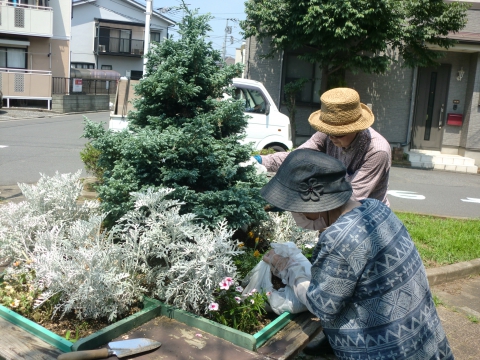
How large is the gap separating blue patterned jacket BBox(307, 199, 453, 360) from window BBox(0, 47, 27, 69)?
28035 mm

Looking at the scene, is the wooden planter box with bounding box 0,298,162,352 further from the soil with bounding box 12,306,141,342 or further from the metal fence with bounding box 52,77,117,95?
the metal fence with bounding box 52,77,117,95

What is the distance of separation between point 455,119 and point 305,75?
490 cm

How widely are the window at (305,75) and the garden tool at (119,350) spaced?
46.9ft

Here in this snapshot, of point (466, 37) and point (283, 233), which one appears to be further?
point (466, 37)

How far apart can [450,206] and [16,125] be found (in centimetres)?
1542

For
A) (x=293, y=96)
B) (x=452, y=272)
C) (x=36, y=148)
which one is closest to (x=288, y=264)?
(x=452, y=272)

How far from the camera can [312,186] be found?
6.88ft

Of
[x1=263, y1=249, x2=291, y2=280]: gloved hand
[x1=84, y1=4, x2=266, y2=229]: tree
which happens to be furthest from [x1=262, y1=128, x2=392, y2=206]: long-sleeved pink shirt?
[x1=263, y1=249, x2=291, y2=280]: gloved hand

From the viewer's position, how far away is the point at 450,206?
9219 millimetres

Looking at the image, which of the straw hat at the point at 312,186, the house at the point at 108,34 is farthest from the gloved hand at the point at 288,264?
the house at the point at 108,34

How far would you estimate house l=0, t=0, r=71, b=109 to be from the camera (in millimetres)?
24562

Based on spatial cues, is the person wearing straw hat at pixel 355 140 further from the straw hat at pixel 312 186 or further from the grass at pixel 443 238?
the grass at pixel 443 238

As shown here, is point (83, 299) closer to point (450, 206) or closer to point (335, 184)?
point (335, 184)

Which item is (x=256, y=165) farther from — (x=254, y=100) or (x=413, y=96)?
(x=413, y=96)
